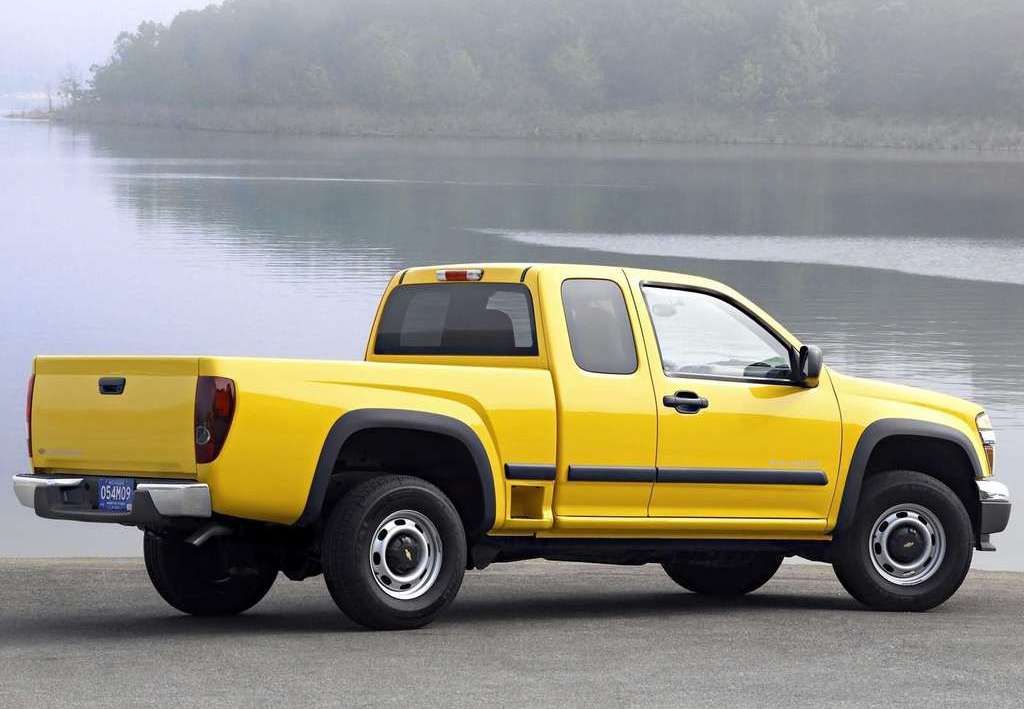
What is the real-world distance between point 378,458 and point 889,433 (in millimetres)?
2710

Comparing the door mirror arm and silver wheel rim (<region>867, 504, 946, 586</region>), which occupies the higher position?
the door mirror arm

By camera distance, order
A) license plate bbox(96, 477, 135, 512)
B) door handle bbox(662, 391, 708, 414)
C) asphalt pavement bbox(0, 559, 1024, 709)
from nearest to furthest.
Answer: asphalt pavement bbox(0, 559, 1024, 709) < license plate bbox(96, 477, 135, 512) < door handle bbox(662, 391, 708, 414)

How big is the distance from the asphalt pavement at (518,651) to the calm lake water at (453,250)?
4430 mm

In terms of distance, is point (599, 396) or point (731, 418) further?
point (731, 418)

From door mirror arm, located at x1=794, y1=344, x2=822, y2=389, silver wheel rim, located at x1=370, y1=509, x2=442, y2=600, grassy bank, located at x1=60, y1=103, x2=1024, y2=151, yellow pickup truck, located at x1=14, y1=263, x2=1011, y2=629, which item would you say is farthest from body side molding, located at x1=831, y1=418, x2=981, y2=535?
grassy bank, located at x1=60, y1=103, x2=1024, y2=151

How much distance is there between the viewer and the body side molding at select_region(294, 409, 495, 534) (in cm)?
878

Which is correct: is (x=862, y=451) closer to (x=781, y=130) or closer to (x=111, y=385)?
(x=111, y=385)

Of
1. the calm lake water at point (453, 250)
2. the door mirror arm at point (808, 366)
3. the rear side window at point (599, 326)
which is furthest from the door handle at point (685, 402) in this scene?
the calm lake water at point (453, 250)

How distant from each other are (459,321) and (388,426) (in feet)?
4.12

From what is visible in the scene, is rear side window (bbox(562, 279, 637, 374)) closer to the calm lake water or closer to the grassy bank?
the calm lake water

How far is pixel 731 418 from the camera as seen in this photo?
993 centimetres

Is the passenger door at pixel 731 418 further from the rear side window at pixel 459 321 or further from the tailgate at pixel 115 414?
the tailgate at pixel 115 414

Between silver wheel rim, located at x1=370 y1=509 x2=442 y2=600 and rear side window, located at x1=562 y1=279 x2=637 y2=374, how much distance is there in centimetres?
115

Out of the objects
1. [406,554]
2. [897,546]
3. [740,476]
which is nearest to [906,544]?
[897,546]
